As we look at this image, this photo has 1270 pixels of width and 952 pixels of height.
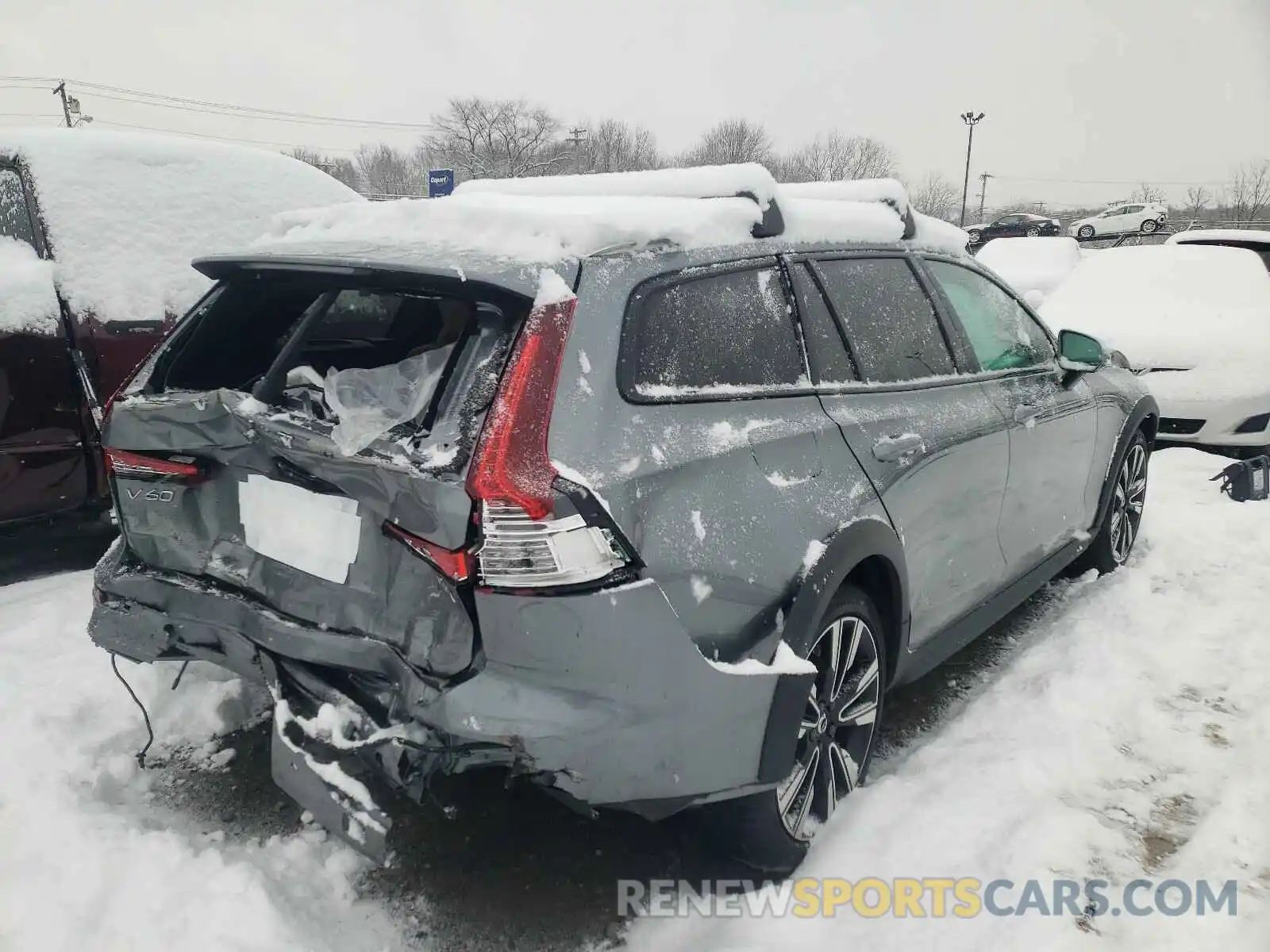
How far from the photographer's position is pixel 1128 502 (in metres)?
4.61

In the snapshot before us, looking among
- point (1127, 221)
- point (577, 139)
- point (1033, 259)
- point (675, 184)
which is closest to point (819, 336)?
point (675, 184)

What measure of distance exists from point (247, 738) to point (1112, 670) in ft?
10.8

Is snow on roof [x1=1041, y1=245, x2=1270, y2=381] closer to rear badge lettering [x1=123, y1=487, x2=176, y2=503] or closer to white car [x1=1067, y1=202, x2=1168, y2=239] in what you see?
rear badge lettering [x1=123, y1=487, x2=176, y2=503]

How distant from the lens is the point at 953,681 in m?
3.50

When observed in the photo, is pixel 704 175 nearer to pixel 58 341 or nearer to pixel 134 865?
pixel 134 865

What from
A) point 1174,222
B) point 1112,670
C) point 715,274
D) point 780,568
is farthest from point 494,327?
point 1174,222

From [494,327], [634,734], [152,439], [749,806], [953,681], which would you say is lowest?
[953,681]

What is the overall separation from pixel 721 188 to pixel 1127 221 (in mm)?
43519

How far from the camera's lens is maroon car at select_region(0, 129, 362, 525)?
3.87 meters

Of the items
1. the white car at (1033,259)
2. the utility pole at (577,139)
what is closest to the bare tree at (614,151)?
the utility pole at (577,139)

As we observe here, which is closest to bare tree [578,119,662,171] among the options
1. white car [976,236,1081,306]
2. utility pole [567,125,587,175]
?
utility pole [567,125,587,175]

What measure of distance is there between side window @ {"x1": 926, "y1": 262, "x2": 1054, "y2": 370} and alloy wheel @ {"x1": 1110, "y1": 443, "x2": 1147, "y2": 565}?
104cm

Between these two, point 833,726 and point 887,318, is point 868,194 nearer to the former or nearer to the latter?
point 887,318

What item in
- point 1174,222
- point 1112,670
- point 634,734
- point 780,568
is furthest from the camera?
point 1174,222
